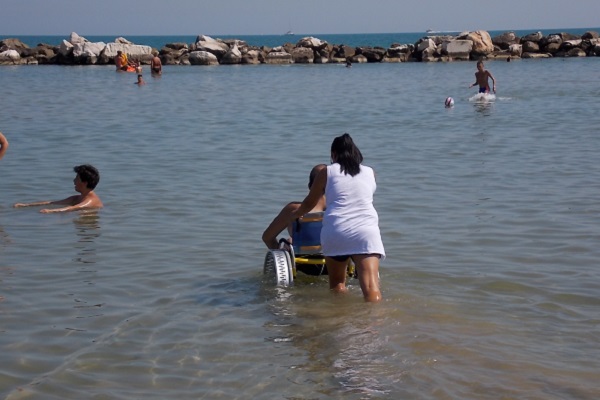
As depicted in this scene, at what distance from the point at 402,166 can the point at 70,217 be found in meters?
6.01

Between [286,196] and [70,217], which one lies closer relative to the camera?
[70,217]

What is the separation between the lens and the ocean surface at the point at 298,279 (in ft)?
19.1

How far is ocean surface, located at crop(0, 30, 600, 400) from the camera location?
584 cm

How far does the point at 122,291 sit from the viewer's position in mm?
7727

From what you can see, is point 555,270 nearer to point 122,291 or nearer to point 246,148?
point 122,291

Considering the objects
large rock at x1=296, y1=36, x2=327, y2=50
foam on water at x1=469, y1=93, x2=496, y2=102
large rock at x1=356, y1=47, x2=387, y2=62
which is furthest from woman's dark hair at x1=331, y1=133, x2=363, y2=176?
large rock at x1=296, y1=36, x2=327, y2=50

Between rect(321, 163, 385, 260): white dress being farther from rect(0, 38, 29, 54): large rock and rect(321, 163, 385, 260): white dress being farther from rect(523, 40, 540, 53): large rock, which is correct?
rect(523, 40, 540, 53): large rock

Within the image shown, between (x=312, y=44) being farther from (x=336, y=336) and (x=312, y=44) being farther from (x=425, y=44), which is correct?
(x=336, y=336)

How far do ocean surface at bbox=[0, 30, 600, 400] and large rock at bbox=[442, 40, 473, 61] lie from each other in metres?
37.4

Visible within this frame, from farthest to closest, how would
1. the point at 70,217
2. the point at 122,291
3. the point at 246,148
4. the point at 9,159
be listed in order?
1. the point at 246,148
2. the point at 9,159
3. the point at 70,217
4. the point at 122,291

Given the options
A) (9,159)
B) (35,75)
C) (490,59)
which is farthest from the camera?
(490,59)

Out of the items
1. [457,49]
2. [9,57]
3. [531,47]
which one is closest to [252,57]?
[457,49]

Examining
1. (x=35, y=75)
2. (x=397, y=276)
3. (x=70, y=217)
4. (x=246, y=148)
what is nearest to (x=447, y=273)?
(x=397, y=276)

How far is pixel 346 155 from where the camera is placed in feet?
21.8
